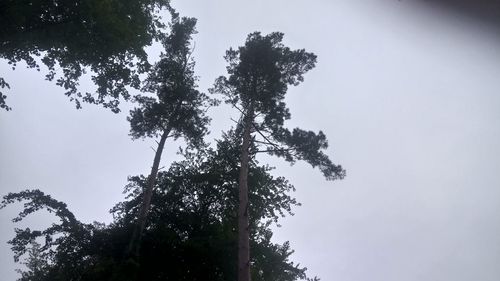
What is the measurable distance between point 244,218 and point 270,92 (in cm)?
609

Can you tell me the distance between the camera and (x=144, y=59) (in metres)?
12.9

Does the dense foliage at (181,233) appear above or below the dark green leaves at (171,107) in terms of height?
below

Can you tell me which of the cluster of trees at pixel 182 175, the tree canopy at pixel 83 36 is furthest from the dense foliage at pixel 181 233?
the tree canopy at pixel 83 36

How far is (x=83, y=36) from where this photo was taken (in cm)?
1136

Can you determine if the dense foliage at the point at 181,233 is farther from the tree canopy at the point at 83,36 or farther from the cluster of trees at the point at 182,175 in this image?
the tree canopy at the point at 83,36

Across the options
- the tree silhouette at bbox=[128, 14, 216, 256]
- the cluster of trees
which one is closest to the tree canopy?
the cluster of trees

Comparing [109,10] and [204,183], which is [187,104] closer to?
[204,183]

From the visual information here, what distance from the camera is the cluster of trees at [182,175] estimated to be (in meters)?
12.4

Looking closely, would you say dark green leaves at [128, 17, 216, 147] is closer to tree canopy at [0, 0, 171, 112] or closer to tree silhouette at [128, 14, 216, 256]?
tree silhouette at [128, 14, 216, 256]

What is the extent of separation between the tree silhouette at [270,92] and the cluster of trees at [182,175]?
0.05 m

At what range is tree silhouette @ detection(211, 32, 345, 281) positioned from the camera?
47.8ft

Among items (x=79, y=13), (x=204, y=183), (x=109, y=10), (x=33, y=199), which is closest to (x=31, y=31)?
(x=79, y=13)

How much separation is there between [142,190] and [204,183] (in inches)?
133

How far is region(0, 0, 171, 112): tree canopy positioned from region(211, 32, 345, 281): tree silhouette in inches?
170
